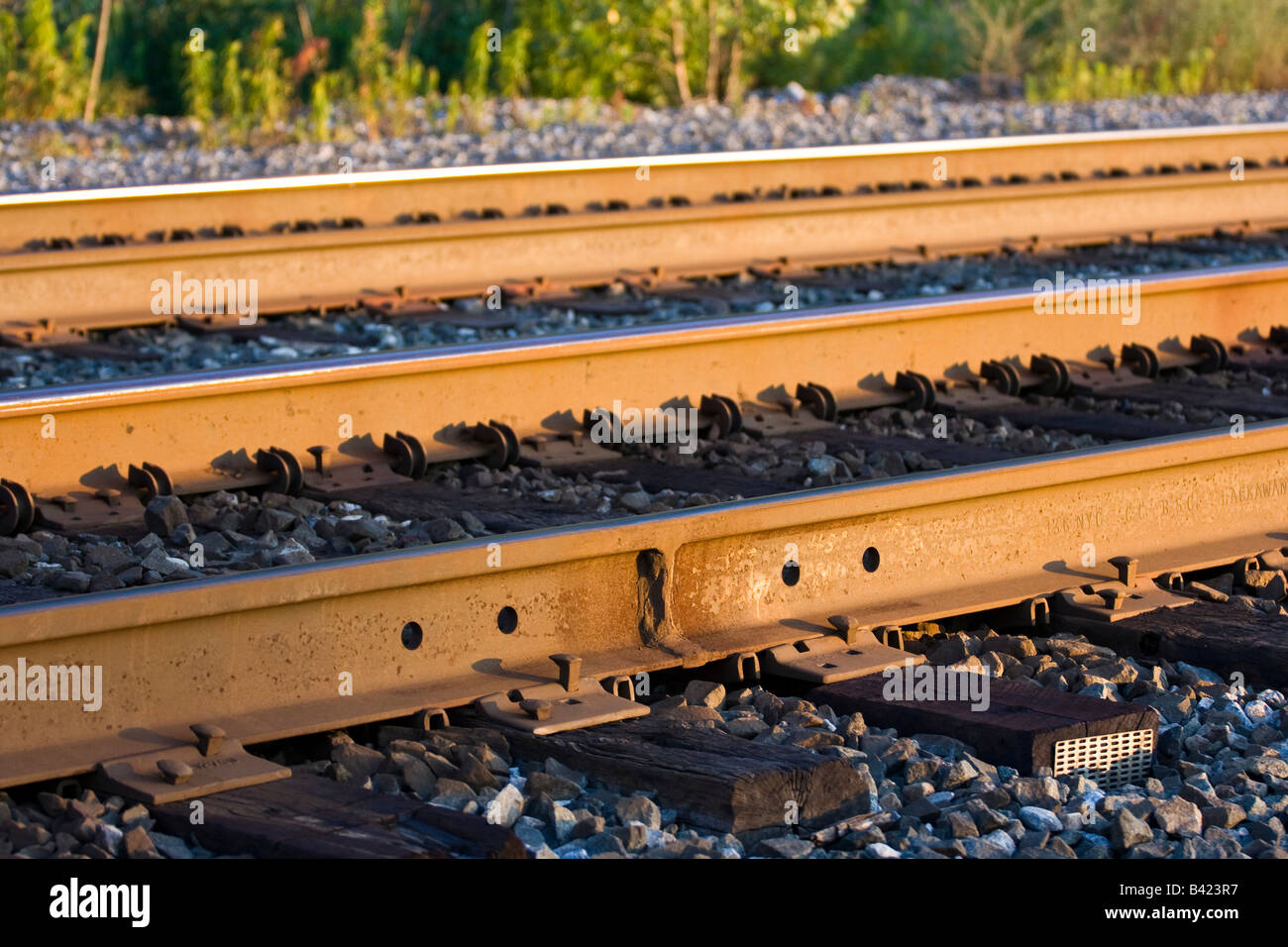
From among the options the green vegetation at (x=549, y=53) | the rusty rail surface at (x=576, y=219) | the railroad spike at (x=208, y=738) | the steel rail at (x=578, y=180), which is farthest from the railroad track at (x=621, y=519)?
the green vegetation at (x=549, y=53)

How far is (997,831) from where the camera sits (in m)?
3.42

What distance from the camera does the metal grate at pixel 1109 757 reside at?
12.4 ft

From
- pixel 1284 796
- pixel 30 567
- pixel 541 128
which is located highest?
pixel 541 128

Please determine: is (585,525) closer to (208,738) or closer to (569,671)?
(569,671)

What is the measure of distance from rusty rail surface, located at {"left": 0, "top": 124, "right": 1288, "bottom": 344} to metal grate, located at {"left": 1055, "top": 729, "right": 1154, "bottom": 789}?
521cm

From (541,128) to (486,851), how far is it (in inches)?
495

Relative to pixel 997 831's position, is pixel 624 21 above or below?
above

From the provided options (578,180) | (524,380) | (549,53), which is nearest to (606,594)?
(524,380)

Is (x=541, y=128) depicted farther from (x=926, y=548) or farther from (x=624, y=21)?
(x=926, y=548)

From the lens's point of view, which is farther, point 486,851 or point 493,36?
point 493,36

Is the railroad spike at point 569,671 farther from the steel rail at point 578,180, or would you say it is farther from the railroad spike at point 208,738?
the steel rail at point 578,180

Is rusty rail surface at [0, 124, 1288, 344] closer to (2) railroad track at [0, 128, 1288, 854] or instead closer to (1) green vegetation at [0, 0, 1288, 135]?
(2) railroad track at [0, 128, 1288, 854]

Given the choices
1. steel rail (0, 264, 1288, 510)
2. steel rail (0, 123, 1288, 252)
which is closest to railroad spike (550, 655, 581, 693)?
steel rail (0, 264, 1288, 510)

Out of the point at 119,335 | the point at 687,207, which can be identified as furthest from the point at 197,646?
the point at 687,207
